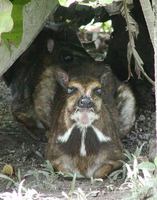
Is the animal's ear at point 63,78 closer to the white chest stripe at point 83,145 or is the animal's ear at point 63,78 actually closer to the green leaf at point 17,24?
the white chest stripe at point 83,145

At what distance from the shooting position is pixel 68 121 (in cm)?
433

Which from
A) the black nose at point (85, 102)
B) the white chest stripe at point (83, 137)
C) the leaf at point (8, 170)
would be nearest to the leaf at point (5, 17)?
the black nose at point (85, 102)

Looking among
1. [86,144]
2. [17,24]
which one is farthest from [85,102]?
[17,24]

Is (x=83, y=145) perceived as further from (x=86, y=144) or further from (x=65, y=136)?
(x=65, y=136)

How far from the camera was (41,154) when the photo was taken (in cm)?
486

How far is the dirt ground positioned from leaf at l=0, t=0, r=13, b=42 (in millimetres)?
993

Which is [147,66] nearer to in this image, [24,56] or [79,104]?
[24,56]

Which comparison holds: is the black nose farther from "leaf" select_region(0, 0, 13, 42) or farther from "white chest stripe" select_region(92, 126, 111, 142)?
"leaf" select_region(0, 0, 13, 42)

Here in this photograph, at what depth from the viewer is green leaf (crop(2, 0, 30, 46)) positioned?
366 centimetres

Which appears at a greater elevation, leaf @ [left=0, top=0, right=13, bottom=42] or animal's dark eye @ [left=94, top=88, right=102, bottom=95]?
leaf @ [left=0, top=0, right=13, bottom=42]

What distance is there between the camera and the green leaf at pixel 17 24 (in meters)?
3.66

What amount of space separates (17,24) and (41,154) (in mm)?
1415

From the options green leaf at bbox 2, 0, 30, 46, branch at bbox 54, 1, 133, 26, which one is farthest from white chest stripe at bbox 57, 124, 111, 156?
branch at bbox 54, 1, 133, 26

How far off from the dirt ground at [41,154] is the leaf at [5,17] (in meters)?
0.99
